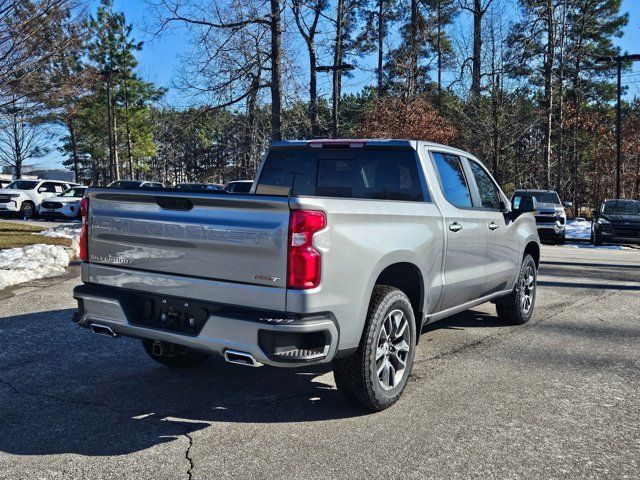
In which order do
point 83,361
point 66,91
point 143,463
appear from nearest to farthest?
point 143,463, point 83,361, point 66,91

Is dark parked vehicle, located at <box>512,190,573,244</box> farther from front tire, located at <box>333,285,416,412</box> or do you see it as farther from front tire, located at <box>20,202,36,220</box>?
front tire, located at <box>20,202,36,220</box>

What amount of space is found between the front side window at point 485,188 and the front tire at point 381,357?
2.10 meters

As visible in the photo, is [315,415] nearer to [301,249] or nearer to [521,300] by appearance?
[301,249]

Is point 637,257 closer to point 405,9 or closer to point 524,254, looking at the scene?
point 524,254

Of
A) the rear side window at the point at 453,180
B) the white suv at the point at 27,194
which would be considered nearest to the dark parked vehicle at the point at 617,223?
the rear side window at the point at 453,180

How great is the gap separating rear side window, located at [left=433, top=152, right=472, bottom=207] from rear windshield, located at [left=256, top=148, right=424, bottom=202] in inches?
13.8

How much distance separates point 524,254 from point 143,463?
5067mm

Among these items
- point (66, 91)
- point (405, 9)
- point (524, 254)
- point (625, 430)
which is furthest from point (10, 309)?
point (405, 9)

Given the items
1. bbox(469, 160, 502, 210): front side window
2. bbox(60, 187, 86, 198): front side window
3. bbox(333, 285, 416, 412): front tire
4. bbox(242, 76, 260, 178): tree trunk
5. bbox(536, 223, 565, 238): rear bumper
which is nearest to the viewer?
bbox(333, 285, 416, 412): front tire

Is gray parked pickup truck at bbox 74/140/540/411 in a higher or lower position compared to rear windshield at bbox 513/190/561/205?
lower

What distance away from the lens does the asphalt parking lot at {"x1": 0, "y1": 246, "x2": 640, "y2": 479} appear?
327 centimetres

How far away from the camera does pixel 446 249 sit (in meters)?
4.81

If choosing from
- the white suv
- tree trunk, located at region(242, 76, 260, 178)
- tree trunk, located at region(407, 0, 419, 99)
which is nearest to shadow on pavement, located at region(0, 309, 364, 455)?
tree trunk, located at region(242, 76, 260, 178)

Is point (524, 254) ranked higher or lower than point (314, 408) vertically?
higher
